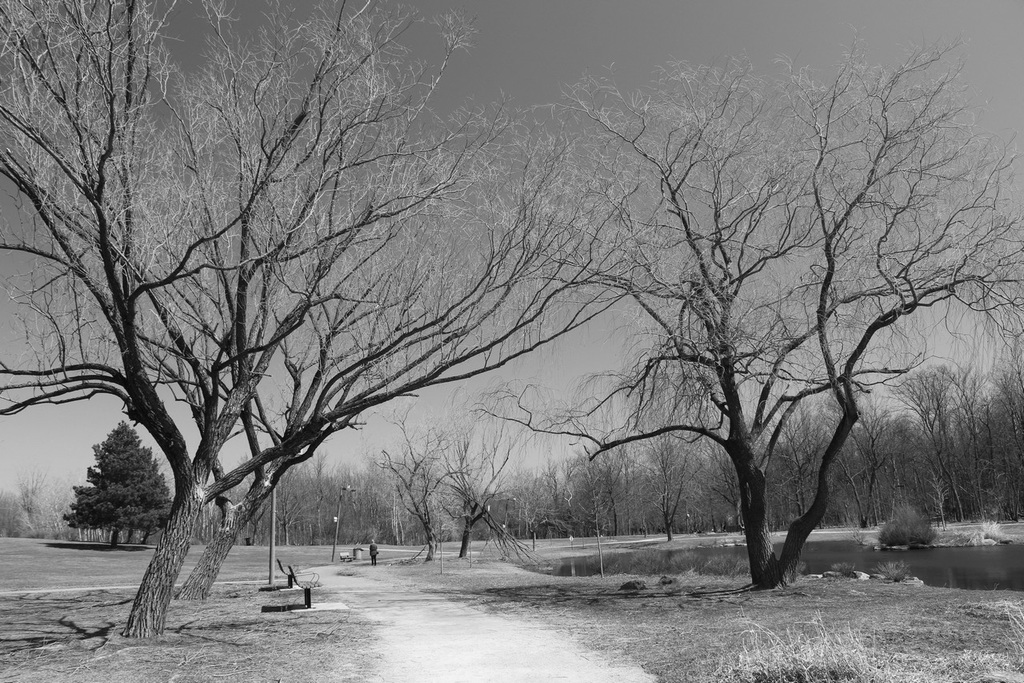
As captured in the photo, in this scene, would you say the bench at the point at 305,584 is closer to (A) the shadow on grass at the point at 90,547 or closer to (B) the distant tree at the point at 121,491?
(B) the distant tree at the point at 121,491

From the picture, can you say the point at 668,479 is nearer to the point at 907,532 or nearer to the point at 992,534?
the point at 907,532

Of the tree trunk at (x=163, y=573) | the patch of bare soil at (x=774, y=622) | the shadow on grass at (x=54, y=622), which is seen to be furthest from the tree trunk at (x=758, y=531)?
the shadow on grass at (x=54, y=622)

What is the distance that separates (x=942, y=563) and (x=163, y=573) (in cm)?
2399

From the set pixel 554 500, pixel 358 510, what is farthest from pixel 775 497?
pixel 358 510

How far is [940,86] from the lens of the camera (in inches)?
427

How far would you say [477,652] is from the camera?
7.38m

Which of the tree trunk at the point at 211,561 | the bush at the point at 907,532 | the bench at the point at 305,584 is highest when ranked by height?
the tree trunk at the point at 211,561

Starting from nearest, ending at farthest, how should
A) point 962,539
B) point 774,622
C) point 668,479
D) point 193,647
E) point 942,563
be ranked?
point 193,647, point 774,622, point 942,563, point 962,539, point 668,479

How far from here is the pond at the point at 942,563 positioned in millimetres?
17639

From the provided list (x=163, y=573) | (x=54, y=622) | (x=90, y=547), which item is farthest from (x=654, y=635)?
(x=90, y=547)

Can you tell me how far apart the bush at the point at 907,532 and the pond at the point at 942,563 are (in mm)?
1088

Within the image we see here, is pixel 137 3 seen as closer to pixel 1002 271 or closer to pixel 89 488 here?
pixel 1002 271

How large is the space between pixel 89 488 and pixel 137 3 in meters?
49.0

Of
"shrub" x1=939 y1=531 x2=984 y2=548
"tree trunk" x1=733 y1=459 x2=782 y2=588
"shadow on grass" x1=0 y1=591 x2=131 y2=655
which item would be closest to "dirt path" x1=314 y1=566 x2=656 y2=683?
"shadow on grass" x1=0 y1=591 x2=131 y2=655
